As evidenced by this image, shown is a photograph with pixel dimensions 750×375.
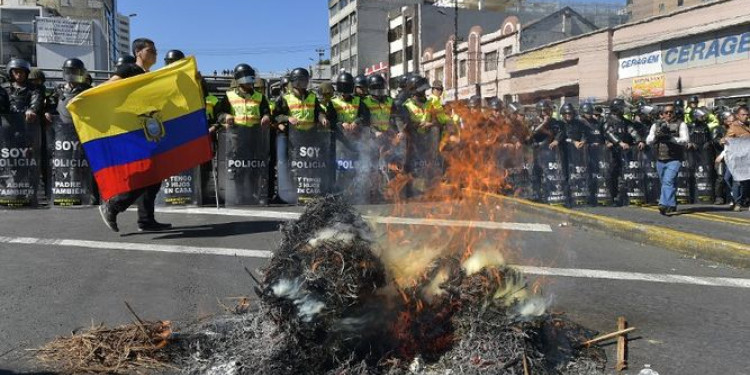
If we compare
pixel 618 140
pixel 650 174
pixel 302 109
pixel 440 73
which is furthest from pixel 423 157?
pixel 440 73

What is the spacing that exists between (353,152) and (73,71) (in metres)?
4.57

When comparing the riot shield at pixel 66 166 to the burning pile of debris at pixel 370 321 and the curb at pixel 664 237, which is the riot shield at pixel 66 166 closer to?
the curb at pixel 664 237

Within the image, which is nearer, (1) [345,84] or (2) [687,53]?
(1) [345,84]

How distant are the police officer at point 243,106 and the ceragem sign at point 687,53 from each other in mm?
24248

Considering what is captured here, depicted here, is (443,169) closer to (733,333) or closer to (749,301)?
(749,301)

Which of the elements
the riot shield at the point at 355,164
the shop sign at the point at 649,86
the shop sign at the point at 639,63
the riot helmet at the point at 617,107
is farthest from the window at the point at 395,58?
the riot shield at the point at 355,164

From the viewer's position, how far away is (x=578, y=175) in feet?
35.3

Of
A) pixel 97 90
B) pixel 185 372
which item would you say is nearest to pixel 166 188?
pixel 97 90

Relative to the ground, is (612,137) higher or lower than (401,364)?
higher

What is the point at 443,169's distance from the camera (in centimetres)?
1030

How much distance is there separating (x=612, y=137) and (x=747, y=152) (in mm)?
2287

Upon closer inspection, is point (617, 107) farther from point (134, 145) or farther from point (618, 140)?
point (134, 145)

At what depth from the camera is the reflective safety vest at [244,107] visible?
9461 millimetres

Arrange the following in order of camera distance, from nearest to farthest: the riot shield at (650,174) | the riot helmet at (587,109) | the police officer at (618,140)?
the police officer at (618,140) → the riot shield at (650,174) → the riot helmet at (587,109)
